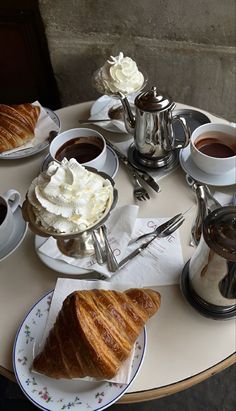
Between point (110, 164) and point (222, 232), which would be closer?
point (222, 232)

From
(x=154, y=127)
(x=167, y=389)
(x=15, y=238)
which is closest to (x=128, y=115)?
(x=154, y=127)

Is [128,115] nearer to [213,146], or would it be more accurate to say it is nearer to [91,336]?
[213,146]

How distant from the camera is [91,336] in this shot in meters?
0.59

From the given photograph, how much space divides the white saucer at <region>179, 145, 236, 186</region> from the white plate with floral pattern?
1.33 ft

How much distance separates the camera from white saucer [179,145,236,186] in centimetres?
90

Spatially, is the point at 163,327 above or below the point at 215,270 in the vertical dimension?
below

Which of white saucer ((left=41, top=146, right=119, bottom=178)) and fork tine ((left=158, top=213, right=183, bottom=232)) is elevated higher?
white saucer ((left=41, top=146, right=119, bottom=178))

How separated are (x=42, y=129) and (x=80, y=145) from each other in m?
0.21

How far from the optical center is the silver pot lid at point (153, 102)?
84 cm

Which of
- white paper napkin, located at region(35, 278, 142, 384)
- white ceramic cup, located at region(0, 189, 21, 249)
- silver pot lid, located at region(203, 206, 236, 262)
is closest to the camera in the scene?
silver pot lid, located at region(203, 206, 236, 262)

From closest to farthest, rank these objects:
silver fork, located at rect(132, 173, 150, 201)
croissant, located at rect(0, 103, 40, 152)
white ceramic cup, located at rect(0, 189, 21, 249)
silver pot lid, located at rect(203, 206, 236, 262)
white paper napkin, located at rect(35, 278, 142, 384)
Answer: silver pot lid, located at rect(203, 206, 236, 262)
white paper napkin, located at rect(35, 278, 142, 384)
white ceramic cup, located at rect(0, 189, 21, 249)
silver fork, located at rect(132, 173, 150, 201)
croissant, located at rect(0, 103, 40, 152)

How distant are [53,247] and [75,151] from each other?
27 cm

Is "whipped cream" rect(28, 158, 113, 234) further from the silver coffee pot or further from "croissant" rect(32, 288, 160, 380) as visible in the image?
the silver coffee pot

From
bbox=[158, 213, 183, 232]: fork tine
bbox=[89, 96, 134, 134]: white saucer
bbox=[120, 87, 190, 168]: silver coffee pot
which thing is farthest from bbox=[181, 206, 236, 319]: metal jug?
bbox=[89, 96, 134, 134]: white saucer
